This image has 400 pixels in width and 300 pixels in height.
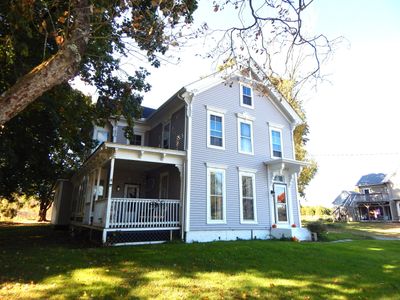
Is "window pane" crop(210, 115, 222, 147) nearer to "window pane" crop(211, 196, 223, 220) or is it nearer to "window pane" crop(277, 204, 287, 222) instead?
"window pane" crop(211, 196, 223, 220)

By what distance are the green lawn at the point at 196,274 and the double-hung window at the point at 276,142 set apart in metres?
6.93

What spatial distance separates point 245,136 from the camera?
14.7 metres

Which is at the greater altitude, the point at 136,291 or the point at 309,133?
→ the point at 309,133

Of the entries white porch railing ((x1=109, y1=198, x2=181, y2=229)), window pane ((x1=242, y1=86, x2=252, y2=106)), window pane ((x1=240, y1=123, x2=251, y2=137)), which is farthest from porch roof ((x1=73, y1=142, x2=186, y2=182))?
window pane ((x1=242, y1=86, x2=252, y2=106))

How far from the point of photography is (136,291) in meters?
5.34

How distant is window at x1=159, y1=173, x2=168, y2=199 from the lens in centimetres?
1417

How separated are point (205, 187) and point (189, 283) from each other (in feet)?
22.8

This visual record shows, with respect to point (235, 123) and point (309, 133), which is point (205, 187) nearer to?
point (235, 123)

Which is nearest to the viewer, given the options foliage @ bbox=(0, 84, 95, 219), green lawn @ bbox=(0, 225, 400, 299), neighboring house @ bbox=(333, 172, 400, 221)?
green lawn @ bbox=(0, 225, 400, 299)

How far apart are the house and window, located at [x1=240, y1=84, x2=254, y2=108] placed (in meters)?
0.05

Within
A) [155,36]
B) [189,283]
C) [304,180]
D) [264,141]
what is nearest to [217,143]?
[264,141]

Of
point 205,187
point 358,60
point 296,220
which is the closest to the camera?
point 358,60

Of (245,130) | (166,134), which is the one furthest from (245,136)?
(166,134)

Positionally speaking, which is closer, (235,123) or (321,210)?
(235,123)
